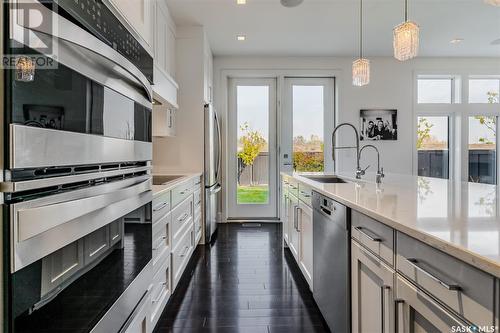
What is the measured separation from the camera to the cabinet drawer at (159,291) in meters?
1.74

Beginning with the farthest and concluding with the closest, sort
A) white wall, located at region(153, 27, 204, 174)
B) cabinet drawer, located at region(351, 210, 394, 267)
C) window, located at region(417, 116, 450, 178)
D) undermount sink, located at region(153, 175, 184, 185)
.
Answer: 1. window, located at region(417, 116, 450, 178)
2. white wall, located at region(153, 27, 204, 174)
3. undermount sink, located at region(153, 175, 184, 185)
4. cabinet drawer, located at region(351, 210, 394, 267)

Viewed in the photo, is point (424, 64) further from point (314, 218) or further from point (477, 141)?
point (314, 218)

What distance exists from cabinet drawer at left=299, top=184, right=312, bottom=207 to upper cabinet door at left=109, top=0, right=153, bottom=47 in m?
1.47

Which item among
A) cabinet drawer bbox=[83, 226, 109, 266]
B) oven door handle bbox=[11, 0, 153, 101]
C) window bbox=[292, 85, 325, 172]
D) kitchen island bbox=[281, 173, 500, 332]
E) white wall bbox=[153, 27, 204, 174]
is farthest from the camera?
window bbox=[292, 85, 325, 172]

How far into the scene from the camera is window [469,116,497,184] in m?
5.44

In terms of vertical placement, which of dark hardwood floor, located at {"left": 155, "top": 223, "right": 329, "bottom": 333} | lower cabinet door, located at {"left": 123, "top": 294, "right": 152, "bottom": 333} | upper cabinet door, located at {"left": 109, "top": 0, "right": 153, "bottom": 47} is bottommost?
dark hardwood floor, located at {"left": 155, "top": 223, "right": 329, "bottom": 333}

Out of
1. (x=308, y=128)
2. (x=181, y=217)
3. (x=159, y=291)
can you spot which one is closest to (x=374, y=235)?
(x=159, y=291)

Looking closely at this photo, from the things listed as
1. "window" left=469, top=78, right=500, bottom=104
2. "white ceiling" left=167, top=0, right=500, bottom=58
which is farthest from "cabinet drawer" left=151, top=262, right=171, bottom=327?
"window" left=469, top=78, right=500, bottom=104

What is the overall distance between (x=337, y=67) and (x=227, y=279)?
4086 mm

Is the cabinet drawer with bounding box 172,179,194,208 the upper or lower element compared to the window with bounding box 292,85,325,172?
lower

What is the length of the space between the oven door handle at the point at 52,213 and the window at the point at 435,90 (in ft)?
19.4

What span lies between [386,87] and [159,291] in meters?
5.02

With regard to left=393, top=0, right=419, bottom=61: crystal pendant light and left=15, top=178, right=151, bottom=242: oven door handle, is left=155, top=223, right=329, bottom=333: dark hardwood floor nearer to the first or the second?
left=15, top=178, right=151, bottom=242: oven door handle

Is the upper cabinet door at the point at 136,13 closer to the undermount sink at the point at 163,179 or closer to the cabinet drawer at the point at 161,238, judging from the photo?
the cabinet drawer at the point at 161,238
